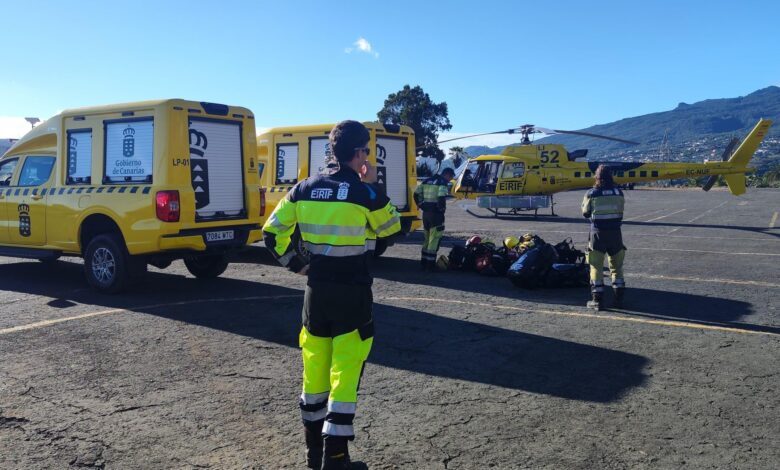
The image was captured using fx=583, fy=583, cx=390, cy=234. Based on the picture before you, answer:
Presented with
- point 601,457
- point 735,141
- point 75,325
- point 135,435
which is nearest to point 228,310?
point 75,325

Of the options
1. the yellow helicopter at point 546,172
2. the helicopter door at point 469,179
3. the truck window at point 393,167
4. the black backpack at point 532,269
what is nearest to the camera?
the black backpack at point 532,269

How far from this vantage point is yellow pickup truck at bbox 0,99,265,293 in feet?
24.5

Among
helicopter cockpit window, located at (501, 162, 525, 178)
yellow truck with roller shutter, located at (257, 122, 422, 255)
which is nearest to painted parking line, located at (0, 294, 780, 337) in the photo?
yellow truck with roller shutter, located at (257, 122, 422, 255)

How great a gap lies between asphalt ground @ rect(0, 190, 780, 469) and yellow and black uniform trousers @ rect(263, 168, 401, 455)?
53cm

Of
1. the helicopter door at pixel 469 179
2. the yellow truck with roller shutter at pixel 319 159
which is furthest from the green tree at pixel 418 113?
the yellow truck with roller shutter at pixel 319 159

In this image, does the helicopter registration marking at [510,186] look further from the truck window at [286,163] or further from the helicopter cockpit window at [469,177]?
the truck window at [286,163]

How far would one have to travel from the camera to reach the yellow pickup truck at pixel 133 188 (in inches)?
294

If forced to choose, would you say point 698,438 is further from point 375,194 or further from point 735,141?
point 735,141

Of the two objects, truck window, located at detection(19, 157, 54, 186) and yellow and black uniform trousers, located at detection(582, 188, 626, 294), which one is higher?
truck window, located at detection(19, 157, 54, 186)

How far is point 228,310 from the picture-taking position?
7012mm

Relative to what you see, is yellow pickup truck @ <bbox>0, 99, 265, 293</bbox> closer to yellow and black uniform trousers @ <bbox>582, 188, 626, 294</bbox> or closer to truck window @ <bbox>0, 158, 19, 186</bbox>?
truck window @ <bbox>0, 158, 19, 186</bbox>

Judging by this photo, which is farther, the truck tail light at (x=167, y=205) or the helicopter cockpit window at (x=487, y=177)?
the helicopter cockpit window at (x=487, y=177)

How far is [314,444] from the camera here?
3.21 metres

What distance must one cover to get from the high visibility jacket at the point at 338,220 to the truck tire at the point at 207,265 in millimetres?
6311
